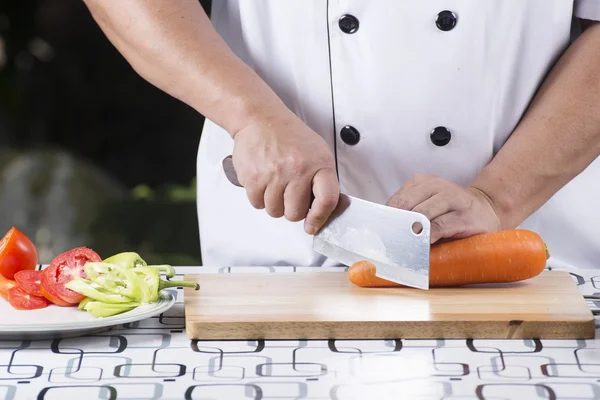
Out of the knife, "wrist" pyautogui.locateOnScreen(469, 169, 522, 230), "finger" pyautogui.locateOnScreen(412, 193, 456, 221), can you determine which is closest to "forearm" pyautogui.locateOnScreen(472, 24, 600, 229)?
"wrist" pyautogui.locateOnScreen(469, 169, 522, 230)

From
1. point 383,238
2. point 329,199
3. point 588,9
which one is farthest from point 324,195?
point 588,9

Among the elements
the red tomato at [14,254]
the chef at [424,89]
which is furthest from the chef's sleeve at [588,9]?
the red tomato at [14,254]

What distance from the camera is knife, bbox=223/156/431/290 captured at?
1373mm

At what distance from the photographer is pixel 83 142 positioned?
373 centimetres

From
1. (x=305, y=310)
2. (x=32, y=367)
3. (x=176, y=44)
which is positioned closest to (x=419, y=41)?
(x=176, y=44)

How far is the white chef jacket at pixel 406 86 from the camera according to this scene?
5.18 ft

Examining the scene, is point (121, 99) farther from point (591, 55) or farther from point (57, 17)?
point (591, 55)

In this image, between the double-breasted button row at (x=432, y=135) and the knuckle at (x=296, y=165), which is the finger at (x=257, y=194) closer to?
the knuckle at (x=296, y=165)

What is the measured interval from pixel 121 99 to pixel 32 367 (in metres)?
2.64

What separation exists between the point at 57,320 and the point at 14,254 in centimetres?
21

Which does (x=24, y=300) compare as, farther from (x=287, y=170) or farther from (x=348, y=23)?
(x=348, y=23)

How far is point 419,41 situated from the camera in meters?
1.57

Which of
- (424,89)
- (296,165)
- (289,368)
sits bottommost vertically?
(289,368)

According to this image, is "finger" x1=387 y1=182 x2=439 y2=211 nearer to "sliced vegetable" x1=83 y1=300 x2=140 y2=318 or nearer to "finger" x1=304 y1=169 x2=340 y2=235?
"finger" x1=304 y1=169 x2=340 y2=235
